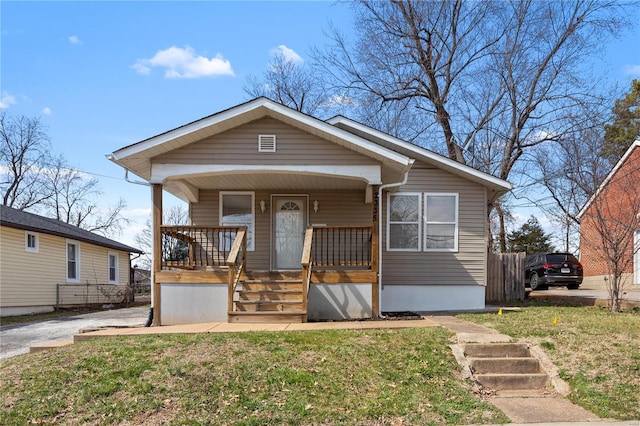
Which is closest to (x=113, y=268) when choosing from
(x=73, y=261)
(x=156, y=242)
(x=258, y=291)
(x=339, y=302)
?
(x=73, y=261)

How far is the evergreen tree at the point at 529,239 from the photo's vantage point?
32.6 m

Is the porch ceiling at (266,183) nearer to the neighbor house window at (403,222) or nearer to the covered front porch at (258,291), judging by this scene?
the neighbor house window at (403,222)

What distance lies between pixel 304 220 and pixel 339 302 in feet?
9.77

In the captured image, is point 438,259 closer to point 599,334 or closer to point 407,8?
point 599,334

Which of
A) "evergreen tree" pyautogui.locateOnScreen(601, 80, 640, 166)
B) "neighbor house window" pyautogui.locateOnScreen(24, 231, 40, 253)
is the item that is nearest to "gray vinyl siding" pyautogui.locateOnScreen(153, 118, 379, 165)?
"neighbor house window" pyautogui.locateOnScreen(24, 231, 40, 253)

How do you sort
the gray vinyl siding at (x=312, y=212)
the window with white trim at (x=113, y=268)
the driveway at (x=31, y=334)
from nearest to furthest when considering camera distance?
the driveway at (x=31, y=334) → the gray vinyl siding at (x=312, y=212) → the window with white trim at (x=113, y=268)

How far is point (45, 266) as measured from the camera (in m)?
17.0

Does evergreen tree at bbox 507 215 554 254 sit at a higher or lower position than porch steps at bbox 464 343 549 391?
higher

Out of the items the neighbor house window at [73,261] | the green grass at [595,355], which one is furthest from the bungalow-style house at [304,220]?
the neighbor house window at [73,261]

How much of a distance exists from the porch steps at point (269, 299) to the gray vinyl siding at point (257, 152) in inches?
95.7

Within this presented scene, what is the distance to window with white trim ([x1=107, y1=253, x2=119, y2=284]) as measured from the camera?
Result: 73.4 ft

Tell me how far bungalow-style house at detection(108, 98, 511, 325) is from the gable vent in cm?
2

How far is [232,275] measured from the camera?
866 centimetres

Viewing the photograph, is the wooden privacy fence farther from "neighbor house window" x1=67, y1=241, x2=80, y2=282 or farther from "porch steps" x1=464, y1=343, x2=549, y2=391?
"neighbor house window" x1=67, y1=241, x2=80, y2=282
